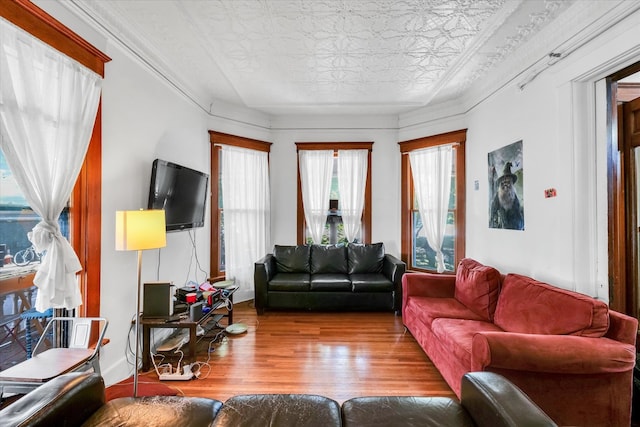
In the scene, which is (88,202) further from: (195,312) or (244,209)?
(244,209)

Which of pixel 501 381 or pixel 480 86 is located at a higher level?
pixel 480 86

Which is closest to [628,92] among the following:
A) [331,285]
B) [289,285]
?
[331,285]

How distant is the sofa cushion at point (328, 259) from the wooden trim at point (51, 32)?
3.21 meters

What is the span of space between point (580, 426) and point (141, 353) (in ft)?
10.6

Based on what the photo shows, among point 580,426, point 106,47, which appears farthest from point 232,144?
point 580,426

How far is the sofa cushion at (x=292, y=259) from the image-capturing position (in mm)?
4242

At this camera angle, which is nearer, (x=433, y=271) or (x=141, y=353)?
(x=141, y=353)

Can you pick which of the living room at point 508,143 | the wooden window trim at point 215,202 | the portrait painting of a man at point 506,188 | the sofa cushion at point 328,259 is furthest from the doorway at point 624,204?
the wooden window trim at point 215,202

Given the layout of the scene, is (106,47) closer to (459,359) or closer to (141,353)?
(141,353)

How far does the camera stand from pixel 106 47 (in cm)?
220

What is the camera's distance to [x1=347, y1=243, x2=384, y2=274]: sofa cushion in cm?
420

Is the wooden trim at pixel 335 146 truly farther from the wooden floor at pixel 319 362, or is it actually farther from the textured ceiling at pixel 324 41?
the wooden floor at pixel 319 362

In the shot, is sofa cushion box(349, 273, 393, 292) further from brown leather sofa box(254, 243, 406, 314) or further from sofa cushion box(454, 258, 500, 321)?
sofa cushion box(454, 258, 500, 321)

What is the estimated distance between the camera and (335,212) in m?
4.76
